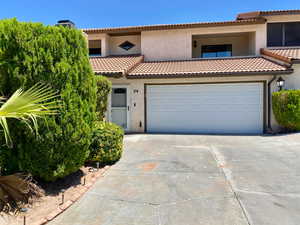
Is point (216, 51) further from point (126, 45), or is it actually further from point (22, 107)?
point (22, 107)

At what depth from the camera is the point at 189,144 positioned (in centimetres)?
764

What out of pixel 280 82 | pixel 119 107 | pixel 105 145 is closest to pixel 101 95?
pixel 105 145

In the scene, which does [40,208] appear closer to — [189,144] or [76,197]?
[76,197]

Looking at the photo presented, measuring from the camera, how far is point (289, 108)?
8.77m

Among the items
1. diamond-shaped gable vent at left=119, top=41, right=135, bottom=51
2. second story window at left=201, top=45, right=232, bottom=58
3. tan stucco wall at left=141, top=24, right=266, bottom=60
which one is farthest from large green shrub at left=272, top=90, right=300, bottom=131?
diamond-shaped gable vent at left=119, top=41, right=135, bottom=51

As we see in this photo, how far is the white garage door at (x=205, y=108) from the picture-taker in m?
9.80

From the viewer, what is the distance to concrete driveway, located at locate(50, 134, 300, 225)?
303 centimetres

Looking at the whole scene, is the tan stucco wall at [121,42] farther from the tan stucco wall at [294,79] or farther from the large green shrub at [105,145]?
the large green shrub at [105,145]

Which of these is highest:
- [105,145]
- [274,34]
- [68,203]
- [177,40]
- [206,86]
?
[274,34]

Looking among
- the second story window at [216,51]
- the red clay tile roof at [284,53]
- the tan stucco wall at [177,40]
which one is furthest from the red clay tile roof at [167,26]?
the second story window at [216,51]

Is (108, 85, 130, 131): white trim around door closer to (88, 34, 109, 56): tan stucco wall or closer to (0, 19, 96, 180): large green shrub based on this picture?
(88, 34, 109, 56): tan stucco wall

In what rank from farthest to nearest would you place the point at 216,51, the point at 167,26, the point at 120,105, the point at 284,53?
the point at 216,51, the point at 167,26, the point at 284,53, the point at 120,105

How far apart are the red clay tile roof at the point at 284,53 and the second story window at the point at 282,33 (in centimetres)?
73

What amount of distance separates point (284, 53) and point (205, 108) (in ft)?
19.3
